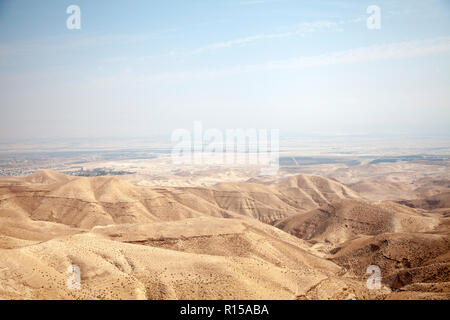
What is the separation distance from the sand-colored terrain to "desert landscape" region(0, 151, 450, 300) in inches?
4.4

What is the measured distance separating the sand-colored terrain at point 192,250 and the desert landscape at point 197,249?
0.37 ft

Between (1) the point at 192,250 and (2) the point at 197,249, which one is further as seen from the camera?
(2) the point at 197,249

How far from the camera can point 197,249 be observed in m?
34.4

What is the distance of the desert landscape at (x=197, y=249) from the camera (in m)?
22.8

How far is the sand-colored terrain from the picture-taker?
2280 centimetres

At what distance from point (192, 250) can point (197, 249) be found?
1.85ft

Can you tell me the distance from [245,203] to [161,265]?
57.1 meters

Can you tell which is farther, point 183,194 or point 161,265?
point 183,194

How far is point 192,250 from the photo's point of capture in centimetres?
3412
